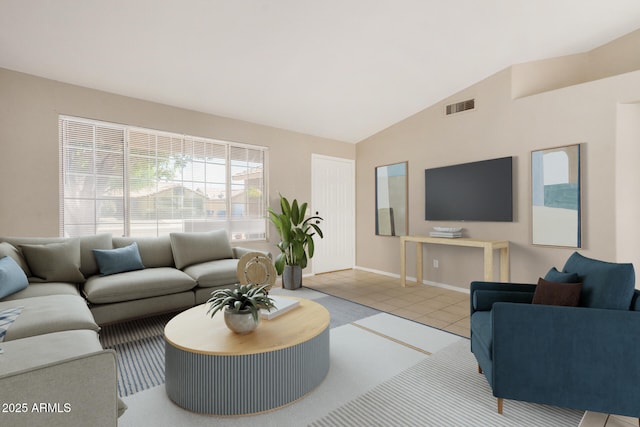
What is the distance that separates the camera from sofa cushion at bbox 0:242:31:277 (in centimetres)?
255

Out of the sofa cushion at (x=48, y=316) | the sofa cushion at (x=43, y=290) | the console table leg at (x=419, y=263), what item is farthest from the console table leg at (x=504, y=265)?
the sofa cushion at (x=43, y=290)

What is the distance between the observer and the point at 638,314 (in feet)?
4.86

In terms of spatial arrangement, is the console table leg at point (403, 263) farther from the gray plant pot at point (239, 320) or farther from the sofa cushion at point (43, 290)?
the sofa cushion at point (43, 290)

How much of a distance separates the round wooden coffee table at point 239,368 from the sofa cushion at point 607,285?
1.56 meters

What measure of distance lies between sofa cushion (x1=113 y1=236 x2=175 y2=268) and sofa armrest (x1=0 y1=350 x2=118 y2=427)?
280 centimetres

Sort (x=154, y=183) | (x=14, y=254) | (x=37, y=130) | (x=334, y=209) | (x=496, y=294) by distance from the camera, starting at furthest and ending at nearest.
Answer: (x=334, y=209) < (x=154, y=183) < (x=37, y=130) < (x=14, y=254) < (x=496, y=294)

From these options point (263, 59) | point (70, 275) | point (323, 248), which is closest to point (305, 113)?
point (263, 59)

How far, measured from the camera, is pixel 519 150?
3.76m

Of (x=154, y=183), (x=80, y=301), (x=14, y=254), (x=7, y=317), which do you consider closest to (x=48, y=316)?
(x=7, y=317)

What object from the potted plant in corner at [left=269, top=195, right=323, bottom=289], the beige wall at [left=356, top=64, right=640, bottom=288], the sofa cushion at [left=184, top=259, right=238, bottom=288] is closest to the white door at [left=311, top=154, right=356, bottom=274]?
the beige wall at [left=356, top=64, right=640, bottom=288]

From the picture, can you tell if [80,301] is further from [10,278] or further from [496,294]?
[496,294]

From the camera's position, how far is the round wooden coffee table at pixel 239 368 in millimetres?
1666

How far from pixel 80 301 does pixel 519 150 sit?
478 centimetres

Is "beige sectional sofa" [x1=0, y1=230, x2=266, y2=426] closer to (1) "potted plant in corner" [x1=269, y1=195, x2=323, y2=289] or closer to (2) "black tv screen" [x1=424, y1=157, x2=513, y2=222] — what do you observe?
(1) "potted plant in corner" [x1=269, y1=195, x2=323, y2=289]
